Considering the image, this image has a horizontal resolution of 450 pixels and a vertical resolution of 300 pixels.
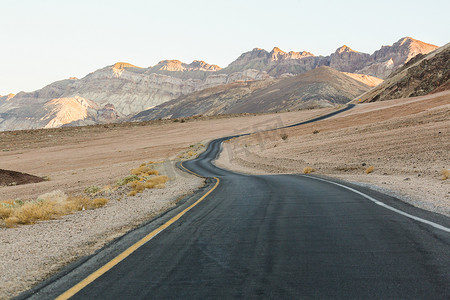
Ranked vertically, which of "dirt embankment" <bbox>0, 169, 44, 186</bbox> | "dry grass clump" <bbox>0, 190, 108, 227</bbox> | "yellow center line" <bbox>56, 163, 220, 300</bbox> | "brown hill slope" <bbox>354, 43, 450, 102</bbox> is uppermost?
"brown hill slope" <bbox>354, 43, 450, 102</bbox>

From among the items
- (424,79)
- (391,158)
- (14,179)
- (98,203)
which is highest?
(424,79)

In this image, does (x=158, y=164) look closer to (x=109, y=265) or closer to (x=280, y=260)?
(x=109, y=265)

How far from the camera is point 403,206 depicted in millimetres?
8891

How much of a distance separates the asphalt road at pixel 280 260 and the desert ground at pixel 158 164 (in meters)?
1.08

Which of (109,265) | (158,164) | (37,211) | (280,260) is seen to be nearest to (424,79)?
(158,164)

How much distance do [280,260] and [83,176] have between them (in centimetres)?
3217

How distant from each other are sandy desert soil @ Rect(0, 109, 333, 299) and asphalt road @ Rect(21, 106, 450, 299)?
0.81 metres

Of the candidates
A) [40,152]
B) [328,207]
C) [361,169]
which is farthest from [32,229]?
[40,152]

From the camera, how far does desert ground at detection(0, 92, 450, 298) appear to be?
6.77m

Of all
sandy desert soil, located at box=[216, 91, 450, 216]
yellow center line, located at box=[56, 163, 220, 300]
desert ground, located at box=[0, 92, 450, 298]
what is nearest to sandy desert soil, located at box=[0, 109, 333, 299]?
desert ground, located at box=[0, 92, 450, 298]

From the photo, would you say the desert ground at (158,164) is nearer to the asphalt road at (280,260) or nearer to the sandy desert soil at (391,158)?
the sandy desert soil at (391,158)

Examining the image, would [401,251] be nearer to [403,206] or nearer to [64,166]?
[403,206]

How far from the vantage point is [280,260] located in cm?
475

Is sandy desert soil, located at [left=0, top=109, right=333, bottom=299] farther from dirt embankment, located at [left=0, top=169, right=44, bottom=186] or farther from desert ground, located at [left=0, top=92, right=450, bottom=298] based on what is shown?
dirt embankment, located at [left=0, top=169, right=44, bottom=186]
